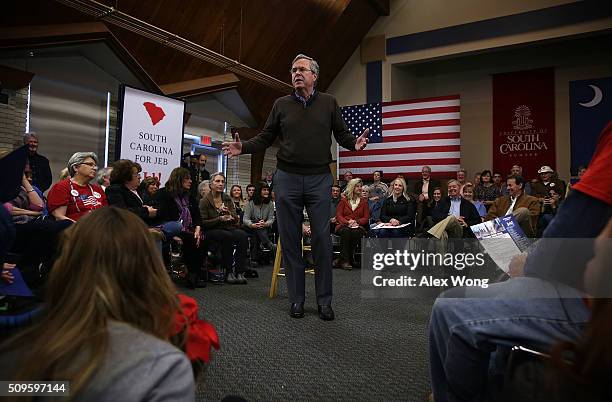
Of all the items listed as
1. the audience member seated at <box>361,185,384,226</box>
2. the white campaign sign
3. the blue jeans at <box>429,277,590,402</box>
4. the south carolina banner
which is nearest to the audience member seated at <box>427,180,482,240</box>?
the audience member seated at <box>361,185,384,226</box>

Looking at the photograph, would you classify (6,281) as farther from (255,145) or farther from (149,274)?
(255,145)

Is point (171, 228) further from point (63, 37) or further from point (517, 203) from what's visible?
point (517, 203)

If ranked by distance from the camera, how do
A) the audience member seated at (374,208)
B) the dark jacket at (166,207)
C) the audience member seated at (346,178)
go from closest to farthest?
1. the dark jacket at (166,207)
2. the audience member seated at (374,208)
3. the audience member seated at (346,178)

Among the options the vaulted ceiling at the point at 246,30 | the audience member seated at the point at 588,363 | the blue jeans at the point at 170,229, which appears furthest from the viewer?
the vaulted ceiling at the point at 246,30

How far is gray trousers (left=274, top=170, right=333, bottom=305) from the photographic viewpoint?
2.42 metres

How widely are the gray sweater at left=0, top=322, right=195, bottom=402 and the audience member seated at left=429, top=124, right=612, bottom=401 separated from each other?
21.8 inches

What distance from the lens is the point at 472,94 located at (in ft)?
28.7

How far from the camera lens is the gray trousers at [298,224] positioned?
242cm

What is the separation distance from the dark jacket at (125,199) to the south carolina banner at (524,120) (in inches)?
277

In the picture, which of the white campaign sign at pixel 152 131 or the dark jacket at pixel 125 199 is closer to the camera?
the dark jacket at pixel 125 199

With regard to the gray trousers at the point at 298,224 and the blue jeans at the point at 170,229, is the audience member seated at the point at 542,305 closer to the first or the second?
the gray trousers at the point at 298,224

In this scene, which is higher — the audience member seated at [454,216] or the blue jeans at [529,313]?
the audience member seated at [454,216]

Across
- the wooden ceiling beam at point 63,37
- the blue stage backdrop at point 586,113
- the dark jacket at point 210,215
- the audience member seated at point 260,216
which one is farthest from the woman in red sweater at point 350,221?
the blue stage backdrop at point 586,113

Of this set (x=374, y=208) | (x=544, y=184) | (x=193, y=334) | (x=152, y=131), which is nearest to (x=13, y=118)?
(x=152, y=131)
